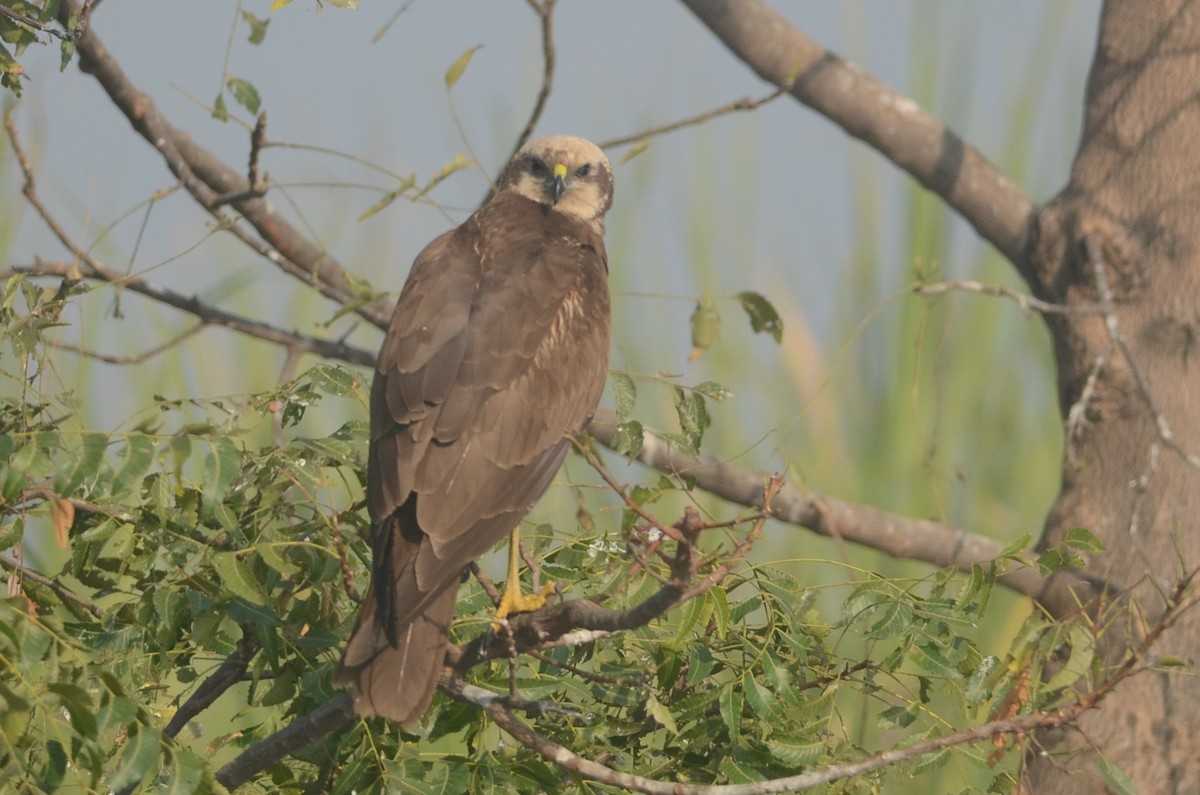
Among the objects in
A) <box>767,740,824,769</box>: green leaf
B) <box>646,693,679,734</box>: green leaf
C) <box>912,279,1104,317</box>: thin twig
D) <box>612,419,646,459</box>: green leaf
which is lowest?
<box>767,740,824,769</box>: green leaf

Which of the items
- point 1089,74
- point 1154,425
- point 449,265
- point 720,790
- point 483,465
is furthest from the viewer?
point 1089,74

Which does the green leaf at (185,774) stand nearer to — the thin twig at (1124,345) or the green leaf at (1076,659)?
the green leaf at (1076,659)

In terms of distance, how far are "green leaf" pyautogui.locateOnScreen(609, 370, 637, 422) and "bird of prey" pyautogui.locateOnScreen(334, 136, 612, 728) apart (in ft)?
0.43

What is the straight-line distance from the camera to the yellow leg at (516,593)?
2.54 m

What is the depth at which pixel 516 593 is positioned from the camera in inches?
102

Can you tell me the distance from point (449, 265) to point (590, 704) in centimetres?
113

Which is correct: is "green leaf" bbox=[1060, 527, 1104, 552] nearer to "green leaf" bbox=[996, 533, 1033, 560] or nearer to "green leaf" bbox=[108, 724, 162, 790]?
"green leaf" bbox=[996, 533, 1033, 560]

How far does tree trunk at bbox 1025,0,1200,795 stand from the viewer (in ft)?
11.9

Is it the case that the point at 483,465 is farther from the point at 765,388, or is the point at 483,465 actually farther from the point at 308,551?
the point at 765,388

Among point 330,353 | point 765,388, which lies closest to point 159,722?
point 330,353

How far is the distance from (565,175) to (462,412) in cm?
126

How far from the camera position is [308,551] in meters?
2.28

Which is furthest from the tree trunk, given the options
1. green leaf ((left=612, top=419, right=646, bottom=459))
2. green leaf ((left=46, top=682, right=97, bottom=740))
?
green leaf ((left=46, top=682, right=97, bottom=740))

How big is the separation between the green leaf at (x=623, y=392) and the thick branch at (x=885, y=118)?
5.21 ft
